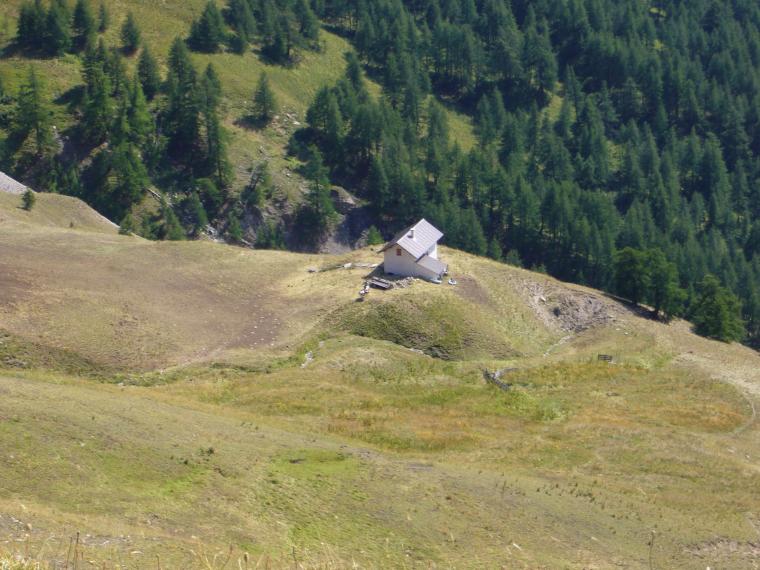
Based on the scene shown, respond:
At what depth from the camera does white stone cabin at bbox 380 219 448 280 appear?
79.8 meters

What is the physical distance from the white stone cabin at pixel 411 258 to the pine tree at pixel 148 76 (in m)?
88.1

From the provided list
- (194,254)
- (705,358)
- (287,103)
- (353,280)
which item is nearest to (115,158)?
(287,103)

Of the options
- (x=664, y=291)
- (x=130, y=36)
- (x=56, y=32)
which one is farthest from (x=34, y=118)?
(x=664, y=291)

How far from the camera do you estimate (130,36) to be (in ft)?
534

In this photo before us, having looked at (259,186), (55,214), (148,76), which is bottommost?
(259,186)

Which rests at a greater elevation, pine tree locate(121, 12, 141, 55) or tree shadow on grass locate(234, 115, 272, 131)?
pine tree locate(121, 12, 141, 55)

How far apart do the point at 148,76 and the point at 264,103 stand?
20.9 meters

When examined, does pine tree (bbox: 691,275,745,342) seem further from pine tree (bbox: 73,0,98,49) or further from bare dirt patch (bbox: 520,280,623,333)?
pine tree (bbox: 73,0,98,49)

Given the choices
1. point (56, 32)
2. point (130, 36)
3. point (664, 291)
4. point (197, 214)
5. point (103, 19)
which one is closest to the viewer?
point (664, 291)

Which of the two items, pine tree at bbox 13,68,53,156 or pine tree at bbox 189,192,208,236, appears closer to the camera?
pine tree at bbox 13,68,53,156

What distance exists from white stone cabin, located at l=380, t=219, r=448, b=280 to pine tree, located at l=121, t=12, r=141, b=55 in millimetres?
102383

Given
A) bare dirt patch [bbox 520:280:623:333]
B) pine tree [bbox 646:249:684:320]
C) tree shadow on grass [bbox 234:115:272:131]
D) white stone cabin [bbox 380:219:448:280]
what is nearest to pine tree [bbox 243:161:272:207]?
tree shadow on grass [bbox 234:115:272:131]

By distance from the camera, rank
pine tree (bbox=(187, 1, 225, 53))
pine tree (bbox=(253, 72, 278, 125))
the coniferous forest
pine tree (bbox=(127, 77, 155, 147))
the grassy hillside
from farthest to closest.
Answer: pine tree (bbox=(187, 1, 225, 53))
pine tree (bbox=(253, 72, 278, 125))
pine tree (bbox=(127, 77, 155, 147))
the coniferous forest
the grassy hillside

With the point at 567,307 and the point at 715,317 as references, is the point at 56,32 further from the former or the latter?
the point at 715,317
